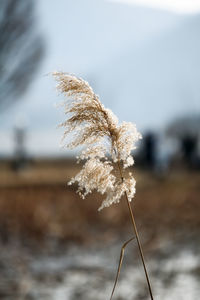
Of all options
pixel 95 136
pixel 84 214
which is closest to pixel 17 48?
pixel 84 214

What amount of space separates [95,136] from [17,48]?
848 centimetres

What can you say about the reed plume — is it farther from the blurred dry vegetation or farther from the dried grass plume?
the blurred dry vegetation

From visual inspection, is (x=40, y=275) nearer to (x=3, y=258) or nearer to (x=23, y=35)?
(x=3, y=258)

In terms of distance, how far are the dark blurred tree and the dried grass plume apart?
6.63 meters

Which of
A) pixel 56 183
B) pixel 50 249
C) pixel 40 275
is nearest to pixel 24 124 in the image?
pixel 56 183

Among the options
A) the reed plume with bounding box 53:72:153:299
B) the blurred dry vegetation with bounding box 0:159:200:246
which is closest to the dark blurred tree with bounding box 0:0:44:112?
the blurred dry vegetation with bounding box 0:159:200:246

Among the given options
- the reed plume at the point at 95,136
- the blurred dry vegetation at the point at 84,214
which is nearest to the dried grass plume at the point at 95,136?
the reed plume at the point at 95,136

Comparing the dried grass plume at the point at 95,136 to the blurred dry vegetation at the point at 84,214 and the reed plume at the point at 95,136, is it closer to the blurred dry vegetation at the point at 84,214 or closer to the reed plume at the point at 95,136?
the reed plume at the point at 95,136

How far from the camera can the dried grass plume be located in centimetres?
189

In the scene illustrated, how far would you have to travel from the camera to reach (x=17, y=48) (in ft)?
32.9

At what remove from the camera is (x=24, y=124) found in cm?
2378

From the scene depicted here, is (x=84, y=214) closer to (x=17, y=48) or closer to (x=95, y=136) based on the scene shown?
(x=17, y=48)

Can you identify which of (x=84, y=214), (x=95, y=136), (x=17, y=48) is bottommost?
(x=95, y=136)

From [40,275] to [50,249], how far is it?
5.98ft
